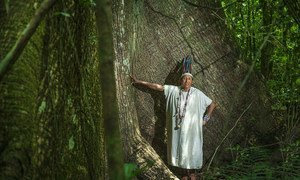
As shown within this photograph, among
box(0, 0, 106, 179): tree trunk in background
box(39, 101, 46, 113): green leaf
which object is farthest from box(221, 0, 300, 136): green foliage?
box(39, 101, 46, 113): green leaf

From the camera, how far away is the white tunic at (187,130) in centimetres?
735

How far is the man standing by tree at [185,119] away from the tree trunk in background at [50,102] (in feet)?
13.9

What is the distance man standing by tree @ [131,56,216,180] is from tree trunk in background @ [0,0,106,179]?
13.9ft

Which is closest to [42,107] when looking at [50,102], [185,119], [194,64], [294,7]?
[50,102]

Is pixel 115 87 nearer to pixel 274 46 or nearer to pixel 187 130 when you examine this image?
pixel 187 130

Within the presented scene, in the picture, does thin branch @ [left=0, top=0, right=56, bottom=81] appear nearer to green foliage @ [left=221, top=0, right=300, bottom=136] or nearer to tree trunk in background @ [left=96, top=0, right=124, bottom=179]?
tree trunk in background @ [left=96, top=0, right=124, bottom=179]

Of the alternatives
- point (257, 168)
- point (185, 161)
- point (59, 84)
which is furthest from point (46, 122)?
point (185, 161)

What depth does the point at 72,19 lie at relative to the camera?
302 centimetres

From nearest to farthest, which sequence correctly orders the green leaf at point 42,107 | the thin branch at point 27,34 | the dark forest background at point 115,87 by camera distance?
the thin branch at point 27,34
the dark forest background at point 115,87
the green leaf at point 42,107

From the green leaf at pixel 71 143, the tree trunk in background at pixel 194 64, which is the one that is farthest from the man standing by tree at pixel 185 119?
the green leaf at pixel 71 143

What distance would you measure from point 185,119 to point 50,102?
189 inches

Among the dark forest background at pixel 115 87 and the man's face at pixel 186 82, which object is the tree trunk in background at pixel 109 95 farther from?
the man's face at pixel 186 82

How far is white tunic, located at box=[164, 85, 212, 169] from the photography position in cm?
735

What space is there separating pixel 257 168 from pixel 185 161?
4145mm
